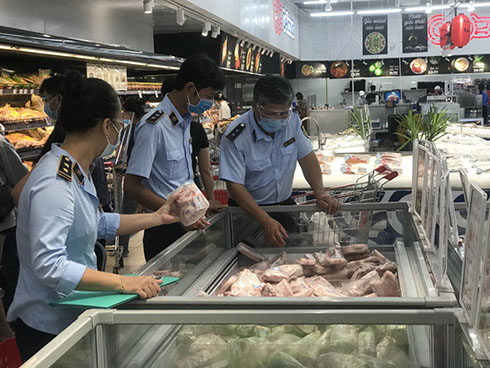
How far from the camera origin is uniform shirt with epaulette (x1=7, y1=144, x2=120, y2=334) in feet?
5.64

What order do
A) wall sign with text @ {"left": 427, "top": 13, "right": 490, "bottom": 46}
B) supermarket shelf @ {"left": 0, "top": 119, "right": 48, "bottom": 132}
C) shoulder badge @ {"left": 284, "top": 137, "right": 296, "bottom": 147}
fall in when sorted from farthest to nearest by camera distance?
wall sign with text @ {"left": 427, "top": 13, "right": 490, "bottom": 46} → supermarket shelf @ {"left": 0, "top": 119, "right": 48, "bottom": 132} → shoulder badge @ {"left": 284, "top": 137, "right": 296, "bottom": 147}

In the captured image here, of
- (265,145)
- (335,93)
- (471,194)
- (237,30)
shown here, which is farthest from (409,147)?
(335,93)

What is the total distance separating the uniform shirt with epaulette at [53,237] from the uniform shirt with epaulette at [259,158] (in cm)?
123

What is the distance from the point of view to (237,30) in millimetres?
10297

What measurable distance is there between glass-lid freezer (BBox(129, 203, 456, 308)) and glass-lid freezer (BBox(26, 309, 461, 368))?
127mm

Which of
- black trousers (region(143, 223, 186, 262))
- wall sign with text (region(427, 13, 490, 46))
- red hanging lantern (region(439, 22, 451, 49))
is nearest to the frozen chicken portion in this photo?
black trousers (region(143, 223, 186, 262))

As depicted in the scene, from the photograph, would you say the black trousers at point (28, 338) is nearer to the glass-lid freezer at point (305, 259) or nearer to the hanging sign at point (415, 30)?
the glass-lid freezer at point (305, 259)

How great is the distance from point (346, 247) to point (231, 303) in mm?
1319

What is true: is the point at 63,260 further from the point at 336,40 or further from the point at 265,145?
the point at 336,40

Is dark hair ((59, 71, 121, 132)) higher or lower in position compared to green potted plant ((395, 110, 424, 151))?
higher

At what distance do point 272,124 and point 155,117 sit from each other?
1.98 ft

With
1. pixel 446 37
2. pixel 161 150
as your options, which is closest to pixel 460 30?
pixel 446 37

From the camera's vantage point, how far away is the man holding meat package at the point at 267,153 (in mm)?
3086

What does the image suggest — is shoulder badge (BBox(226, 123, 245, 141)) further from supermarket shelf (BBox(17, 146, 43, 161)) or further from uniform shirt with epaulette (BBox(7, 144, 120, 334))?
supermarket shelf (BBox(17, 146, 43, 161))
